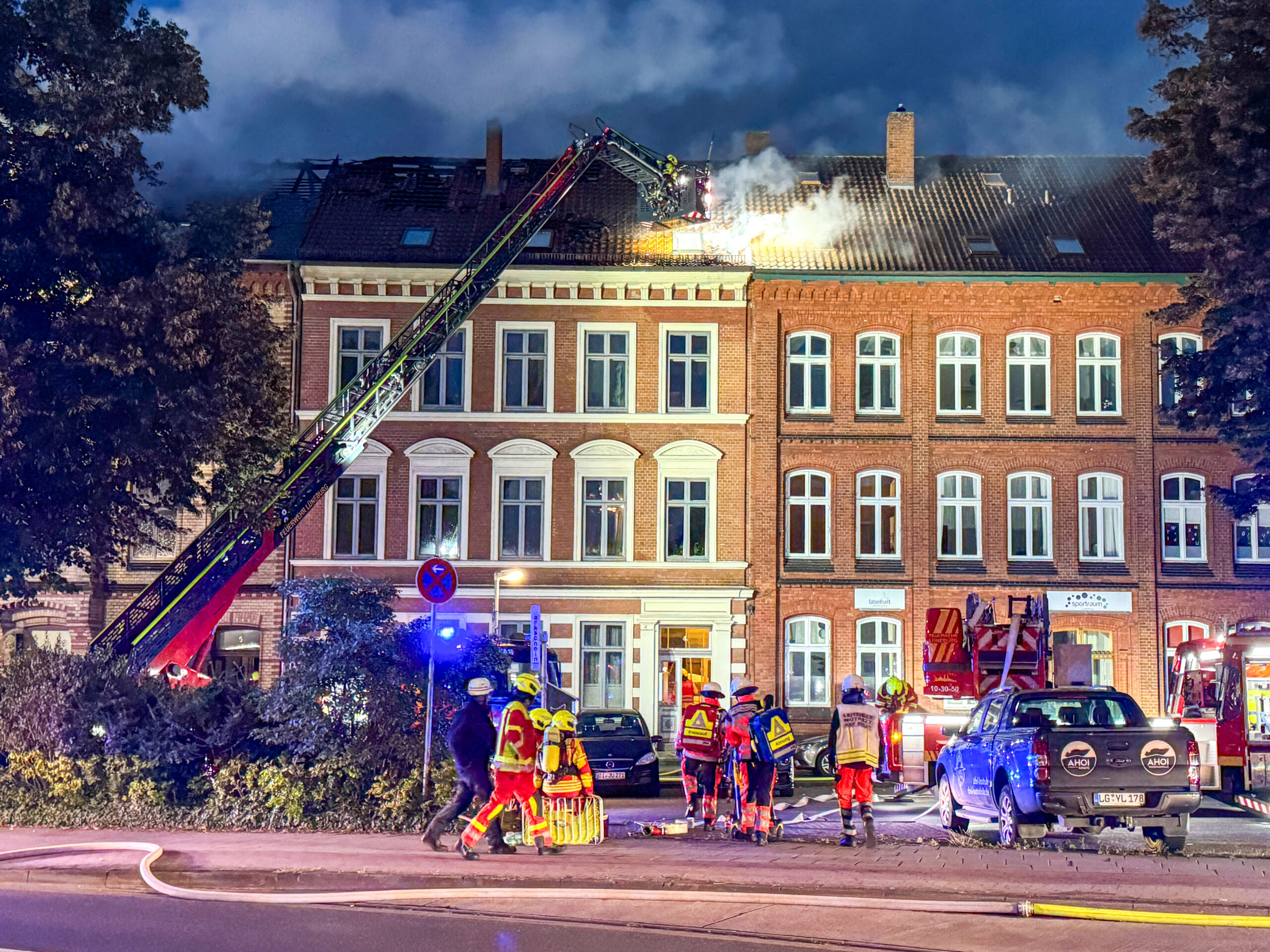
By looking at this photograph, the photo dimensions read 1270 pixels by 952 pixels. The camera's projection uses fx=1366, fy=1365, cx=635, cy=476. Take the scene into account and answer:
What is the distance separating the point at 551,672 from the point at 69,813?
11.9 metres

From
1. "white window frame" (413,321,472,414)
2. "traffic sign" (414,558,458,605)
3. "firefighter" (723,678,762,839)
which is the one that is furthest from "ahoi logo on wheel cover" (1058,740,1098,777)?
"white window frame" (413,321,472,414)

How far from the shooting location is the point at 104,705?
15.3 metres

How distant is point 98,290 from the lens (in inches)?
678

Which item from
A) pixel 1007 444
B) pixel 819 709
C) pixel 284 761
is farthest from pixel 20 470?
pixel 1007 444

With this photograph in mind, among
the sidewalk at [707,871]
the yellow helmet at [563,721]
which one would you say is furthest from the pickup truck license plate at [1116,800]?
the yellow helmet at [563,721]

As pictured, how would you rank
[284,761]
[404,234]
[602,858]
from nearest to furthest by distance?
[602,858]
[284,761]
[404,234]

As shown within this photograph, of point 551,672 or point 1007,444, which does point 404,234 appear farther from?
point 1007,444

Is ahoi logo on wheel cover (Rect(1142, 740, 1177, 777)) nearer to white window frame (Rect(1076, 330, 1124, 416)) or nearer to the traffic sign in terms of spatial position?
the traffic sign

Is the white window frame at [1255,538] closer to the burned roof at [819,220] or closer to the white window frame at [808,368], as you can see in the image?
Result: the burned roof at [819,220]

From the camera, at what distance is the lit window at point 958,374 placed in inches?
1256

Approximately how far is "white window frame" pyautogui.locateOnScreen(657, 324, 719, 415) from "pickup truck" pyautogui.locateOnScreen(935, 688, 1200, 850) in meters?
18.1

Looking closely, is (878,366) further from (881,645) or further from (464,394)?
(464,394)

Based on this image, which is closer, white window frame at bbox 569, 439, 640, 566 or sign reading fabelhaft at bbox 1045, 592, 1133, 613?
sign reading fabelhaft at bbox 1045, 592, 1133, 613

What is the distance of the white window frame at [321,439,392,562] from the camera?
3150 centimetres
